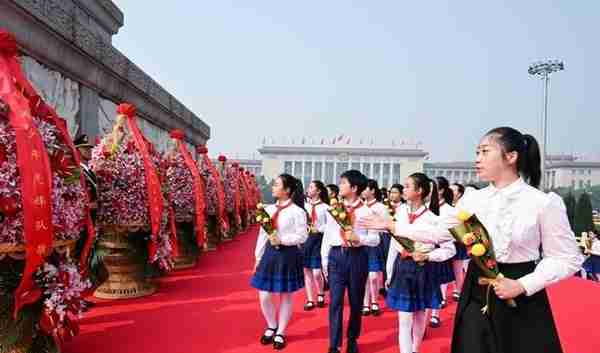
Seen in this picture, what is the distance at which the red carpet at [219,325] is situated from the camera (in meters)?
3.54

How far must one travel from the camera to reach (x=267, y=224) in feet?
12.0

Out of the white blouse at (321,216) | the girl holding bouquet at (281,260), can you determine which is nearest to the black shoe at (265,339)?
the girl holding bouquet at (281,260)

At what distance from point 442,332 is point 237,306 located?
2.36m

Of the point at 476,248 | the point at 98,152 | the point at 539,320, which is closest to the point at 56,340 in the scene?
the point at 98,152

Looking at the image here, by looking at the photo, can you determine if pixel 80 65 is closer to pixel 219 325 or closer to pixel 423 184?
pixel 219 325

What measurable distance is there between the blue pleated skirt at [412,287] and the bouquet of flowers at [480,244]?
61.2 inches

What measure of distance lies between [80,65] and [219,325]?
168 inches

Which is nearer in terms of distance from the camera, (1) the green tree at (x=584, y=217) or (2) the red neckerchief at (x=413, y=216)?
(2) the red neckerchief at (x=413, y=216)

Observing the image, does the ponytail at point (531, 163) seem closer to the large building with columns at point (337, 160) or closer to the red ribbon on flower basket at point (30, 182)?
the red ribbon on flower basket at point (30, 182)

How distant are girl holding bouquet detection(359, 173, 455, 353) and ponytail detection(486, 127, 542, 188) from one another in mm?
1200

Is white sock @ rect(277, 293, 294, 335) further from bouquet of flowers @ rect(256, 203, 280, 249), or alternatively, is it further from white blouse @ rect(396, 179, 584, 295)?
white blouse @ rect(396, 179, 584, 295)

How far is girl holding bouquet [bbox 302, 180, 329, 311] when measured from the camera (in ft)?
17.1

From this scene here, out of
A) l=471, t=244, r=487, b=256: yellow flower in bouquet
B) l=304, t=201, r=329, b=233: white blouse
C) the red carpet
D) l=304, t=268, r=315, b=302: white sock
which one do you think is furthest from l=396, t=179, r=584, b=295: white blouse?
l=304, t=201, r=329, b=233: white blouse

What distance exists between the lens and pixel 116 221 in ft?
14.4
